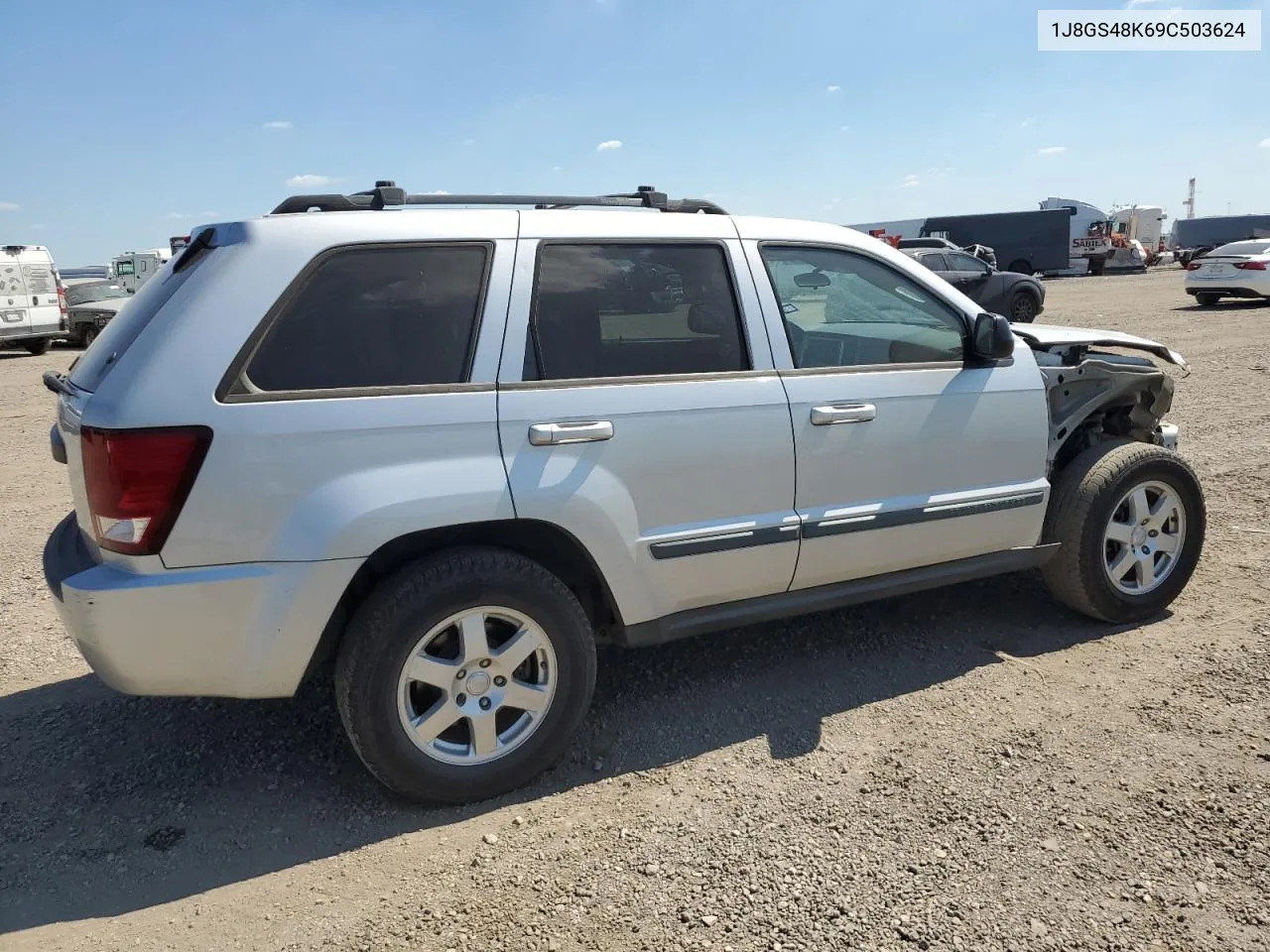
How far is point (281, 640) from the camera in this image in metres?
2.80

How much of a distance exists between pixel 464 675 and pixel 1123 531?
3029 mm

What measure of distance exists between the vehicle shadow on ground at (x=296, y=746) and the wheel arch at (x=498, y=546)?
0.48 meters

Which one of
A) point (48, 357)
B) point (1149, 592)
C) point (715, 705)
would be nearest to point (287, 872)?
point (715, 705)

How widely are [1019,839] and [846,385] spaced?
5.36 feet

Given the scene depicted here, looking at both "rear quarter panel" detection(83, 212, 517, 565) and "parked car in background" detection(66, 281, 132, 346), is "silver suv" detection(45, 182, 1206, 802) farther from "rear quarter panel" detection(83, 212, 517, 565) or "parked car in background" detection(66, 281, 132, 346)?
"parked car in background" detection(66, 281, 132, 346)

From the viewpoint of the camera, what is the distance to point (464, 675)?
3020 millimetres

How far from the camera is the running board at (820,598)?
3.35 meters

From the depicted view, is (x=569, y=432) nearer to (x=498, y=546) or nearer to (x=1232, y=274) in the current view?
(x=498, y=546)

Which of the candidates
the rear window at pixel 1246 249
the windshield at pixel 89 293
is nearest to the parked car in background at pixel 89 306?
the windshield at pixel 89 293

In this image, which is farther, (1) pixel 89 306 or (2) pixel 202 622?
(1) pixel 89 306

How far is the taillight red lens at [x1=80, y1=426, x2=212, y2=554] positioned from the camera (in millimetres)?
2592

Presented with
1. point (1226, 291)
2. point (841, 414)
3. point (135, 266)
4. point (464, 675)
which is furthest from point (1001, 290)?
point (135, 266)

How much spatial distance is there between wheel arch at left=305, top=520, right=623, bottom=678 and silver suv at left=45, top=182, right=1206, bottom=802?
0.01m

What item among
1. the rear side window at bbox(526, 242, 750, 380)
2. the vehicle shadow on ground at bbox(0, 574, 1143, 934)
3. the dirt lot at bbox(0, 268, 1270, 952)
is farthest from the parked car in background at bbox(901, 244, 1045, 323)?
the rear side window at bbox(526, 242, 750, 380)
